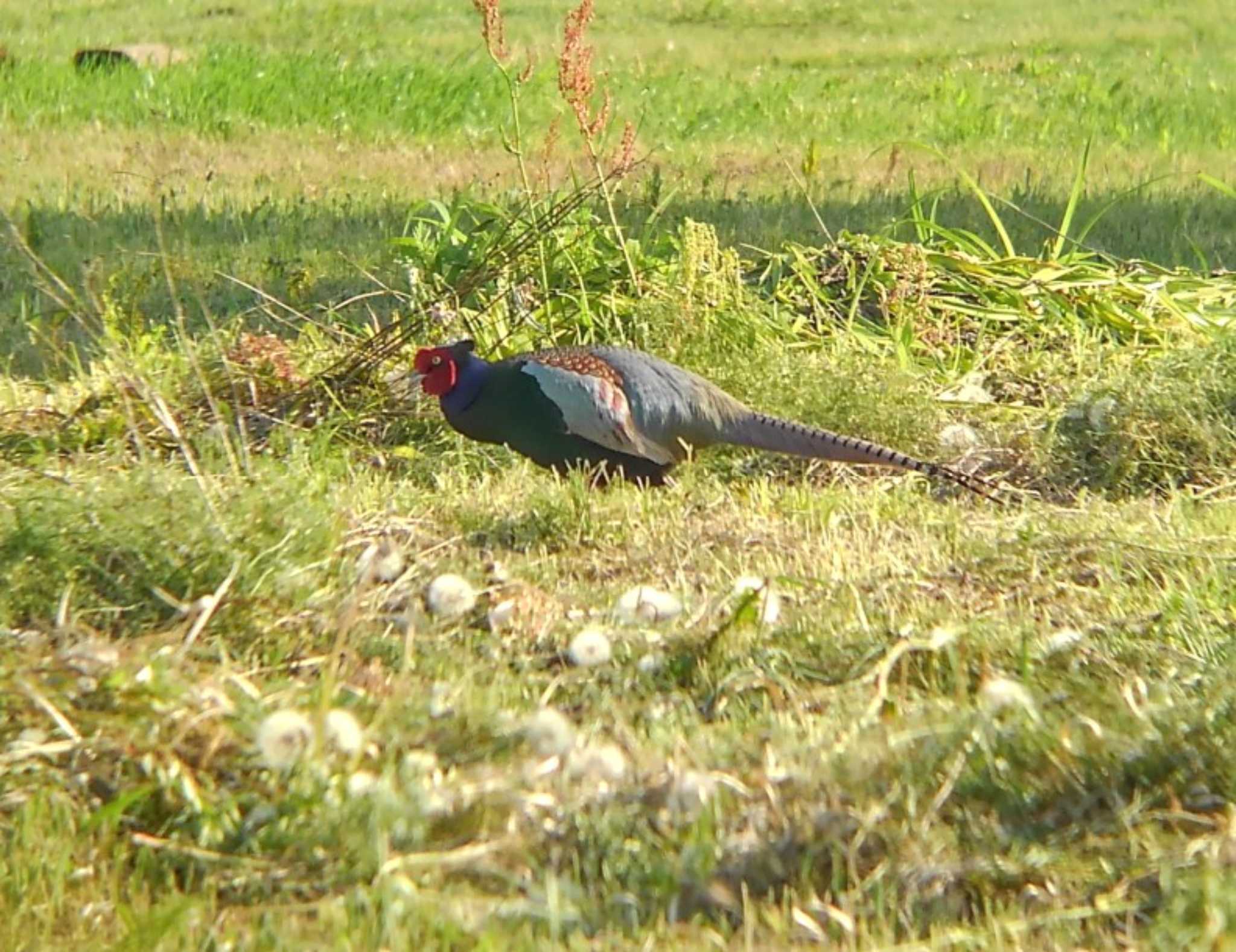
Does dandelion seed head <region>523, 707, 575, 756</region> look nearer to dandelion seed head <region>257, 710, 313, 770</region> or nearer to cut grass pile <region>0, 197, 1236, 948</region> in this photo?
cut grass pile <region>0, 197, 1236, 948</region>

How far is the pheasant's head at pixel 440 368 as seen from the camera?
15.1 ft

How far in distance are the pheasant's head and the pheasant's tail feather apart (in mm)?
684

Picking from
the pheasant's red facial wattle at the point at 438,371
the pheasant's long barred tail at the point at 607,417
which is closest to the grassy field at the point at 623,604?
the pheasant's long barred tail at the point at 607,417

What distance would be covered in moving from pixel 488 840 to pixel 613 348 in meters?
2.35

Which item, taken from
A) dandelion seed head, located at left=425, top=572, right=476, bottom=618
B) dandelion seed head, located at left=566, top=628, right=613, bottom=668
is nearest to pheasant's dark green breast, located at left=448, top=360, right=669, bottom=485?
dandelion seed head, located at left=425, top=572, right=476, bottom=618

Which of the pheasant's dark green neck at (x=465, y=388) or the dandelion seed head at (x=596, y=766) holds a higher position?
the dandelion seed head at (x=596, y=766)

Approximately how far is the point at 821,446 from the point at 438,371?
3.11 feet

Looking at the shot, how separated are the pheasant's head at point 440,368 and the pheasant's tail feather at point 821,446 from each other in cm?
68

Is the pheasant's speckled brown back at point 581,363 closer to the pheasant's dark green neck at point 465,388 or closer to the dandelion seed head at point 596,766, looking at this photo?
the pheasant's dark green neck at point 465,388

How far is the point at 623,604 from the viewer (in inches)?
136

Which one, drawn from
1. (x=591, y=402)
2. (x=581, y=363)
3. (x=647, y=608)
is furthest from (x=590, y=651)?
(x=581, y=363)

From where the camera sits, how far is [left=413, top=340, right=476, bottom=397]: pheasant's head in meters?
4.61

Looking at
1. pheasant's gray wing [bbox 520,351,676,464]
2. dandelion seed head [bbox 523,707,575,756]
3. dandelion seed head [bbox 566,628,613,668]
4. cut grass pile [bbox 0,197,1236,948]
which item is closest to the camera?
cut grass pile [bbox 0,197,1236,948]

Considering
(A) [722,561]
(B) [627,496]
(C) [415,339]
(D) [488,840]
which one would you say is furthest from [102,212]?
(D) [488,840]
